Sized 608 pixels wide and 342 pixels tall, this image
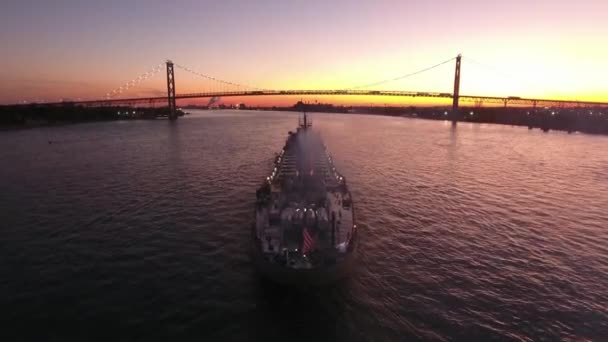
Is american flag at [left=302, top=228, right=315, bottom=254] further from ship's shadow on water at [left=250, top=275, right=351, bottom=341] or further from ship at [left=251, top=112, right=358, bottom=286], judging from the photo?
ship's shadow on water at [left=250, top=275, right=351, bottom=341]

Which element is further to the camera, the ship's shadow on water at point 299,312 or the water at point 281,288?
the water at point 281,288

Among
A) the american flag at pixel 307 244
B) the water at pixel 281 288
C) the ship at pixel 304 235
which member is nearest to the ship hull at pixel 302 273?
the ship at pixel 304 235

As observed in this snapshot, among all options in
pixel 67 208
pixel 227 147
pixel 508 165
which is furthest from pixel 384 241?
pixel 227 147

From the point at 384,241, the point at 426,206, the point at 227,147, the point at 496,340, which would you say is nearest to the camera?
the point at 496,340

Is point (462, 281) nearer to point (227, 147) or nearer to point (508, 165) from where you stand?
point (508, 165)

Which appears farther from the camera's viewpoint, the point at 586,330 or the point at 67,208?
the point at 67,208

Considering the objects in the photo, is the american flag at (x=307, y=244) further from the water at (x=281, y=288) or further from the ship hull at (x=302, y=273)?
the water at (x=281, y=288)

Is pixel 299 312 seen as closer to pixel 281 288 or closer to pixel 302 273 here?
pixel 302 273
